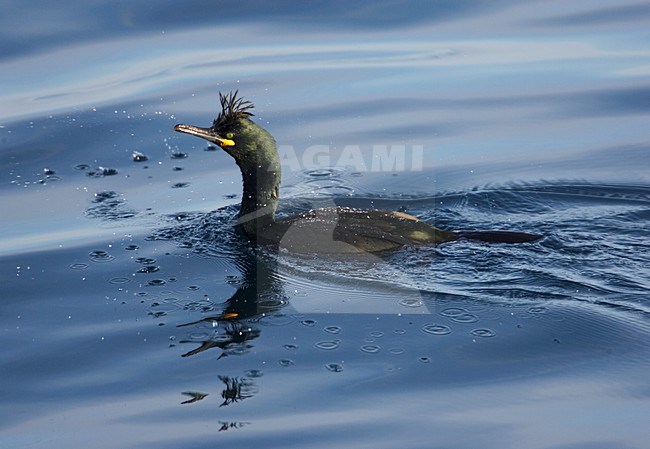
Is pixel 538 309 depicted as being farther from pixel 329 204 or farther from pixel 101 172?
pixel 101 172

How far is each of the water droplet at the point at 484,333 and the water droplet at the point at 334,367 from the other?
935mm

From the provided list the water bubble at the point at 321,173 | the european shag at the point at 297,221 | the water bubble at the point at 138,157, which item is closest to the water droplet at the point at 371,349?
the european shag at the point at 297,221

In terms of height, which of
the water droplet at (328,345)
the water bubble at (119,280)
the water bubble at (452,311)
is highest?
the water bubble at (119,280)

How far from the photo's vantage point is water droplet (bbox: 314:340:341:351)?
646 centimetres

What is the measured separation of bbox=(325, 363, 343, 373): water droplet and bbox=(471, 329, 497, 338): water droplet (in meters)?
0.93

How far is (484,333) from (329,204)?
301 cm

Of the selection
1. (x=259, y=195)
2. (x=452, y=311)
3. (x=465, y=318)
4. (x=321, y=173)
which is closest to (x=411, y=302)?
(x=452, y=311)

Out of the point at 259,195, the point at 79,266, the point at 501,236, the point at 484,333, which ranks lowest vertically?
the point at 484,333

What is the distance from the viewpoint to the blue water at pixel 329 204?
581 centimetres

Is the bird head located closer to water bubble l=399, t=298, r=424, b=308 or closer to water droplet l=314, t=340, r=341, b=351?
water bubble l=399, t=298, r=424, b=308

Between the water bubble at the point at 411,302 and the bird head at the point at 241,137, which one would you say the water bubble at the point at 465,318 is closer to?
the water bubble at the point at 411,302

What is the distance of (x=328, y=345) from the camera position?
650cm

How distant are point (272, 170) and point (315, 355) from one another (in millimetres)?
2591

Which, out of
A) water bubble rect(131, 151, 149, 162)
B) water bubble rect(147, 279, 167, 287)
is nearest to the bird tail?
water bubble rect(147, 279, 167, 287)
